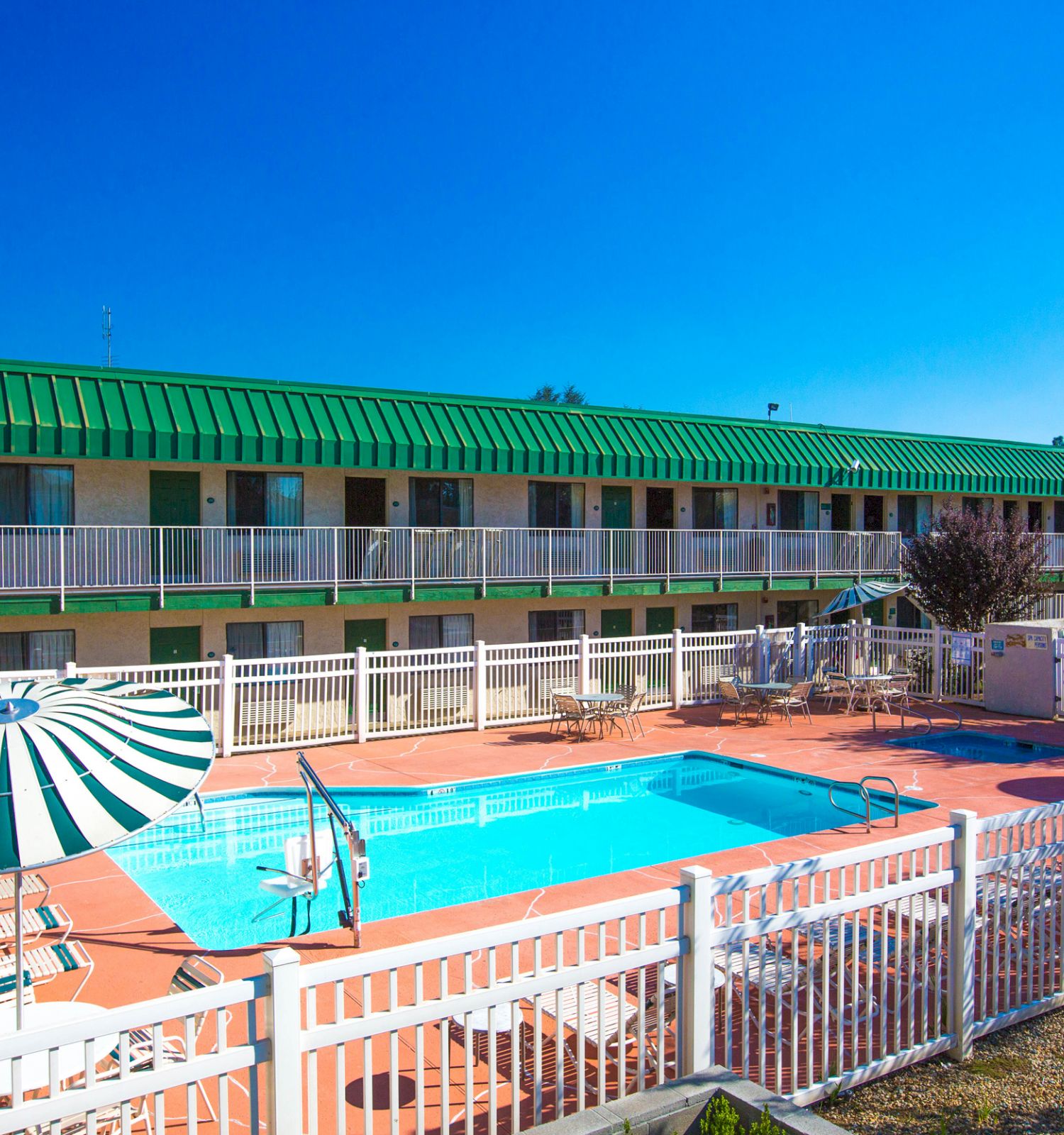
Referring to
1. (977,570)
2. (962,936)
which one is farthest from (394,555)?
(962,936)

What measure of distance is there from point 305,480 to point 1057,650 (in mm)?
16136

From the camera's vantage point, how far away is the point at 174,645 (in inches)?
816

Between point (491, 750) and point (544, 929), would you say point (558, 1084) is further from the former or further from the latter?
point (491, 750)

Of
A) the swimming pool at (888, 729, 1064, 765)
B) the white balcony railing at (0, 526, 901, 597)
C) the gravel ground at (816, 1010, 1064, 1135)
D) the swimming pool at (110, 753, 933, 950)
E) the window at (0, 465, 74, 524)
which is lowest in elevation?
the swimming pool at (110, 753, 933, 950)

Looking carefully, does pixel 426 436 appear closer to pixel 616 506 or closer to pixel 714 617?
pixel 616 506

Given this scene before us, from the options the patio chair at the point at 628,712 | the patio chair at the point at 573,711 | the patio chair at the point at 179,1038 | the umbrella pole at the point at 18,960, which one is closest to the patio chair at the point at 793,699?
the patio chair at the point at 628,712

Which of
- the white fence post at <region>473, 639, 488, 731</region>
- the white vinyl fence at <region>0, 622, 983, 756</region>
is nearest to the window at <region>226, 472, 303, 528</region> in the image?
the white vinyl fence at <region>0, 622, 983, 756</region>

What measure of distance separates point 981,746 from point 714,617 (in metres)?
11.7

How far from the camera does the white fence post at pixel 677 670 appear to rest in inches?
778

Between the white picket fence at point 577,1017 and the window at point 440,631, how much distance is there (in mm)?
16102

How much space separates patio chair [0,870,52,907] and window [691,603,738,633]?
20.9 m

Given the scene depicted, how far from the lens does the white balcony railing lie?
18828 millimetres

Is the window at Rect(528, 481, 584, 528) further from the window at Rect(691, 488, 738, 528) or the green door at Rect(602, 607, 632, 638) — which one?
the window at Rect(691, 488, 738, 528)

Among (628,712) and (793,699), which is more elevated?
(793,699)
